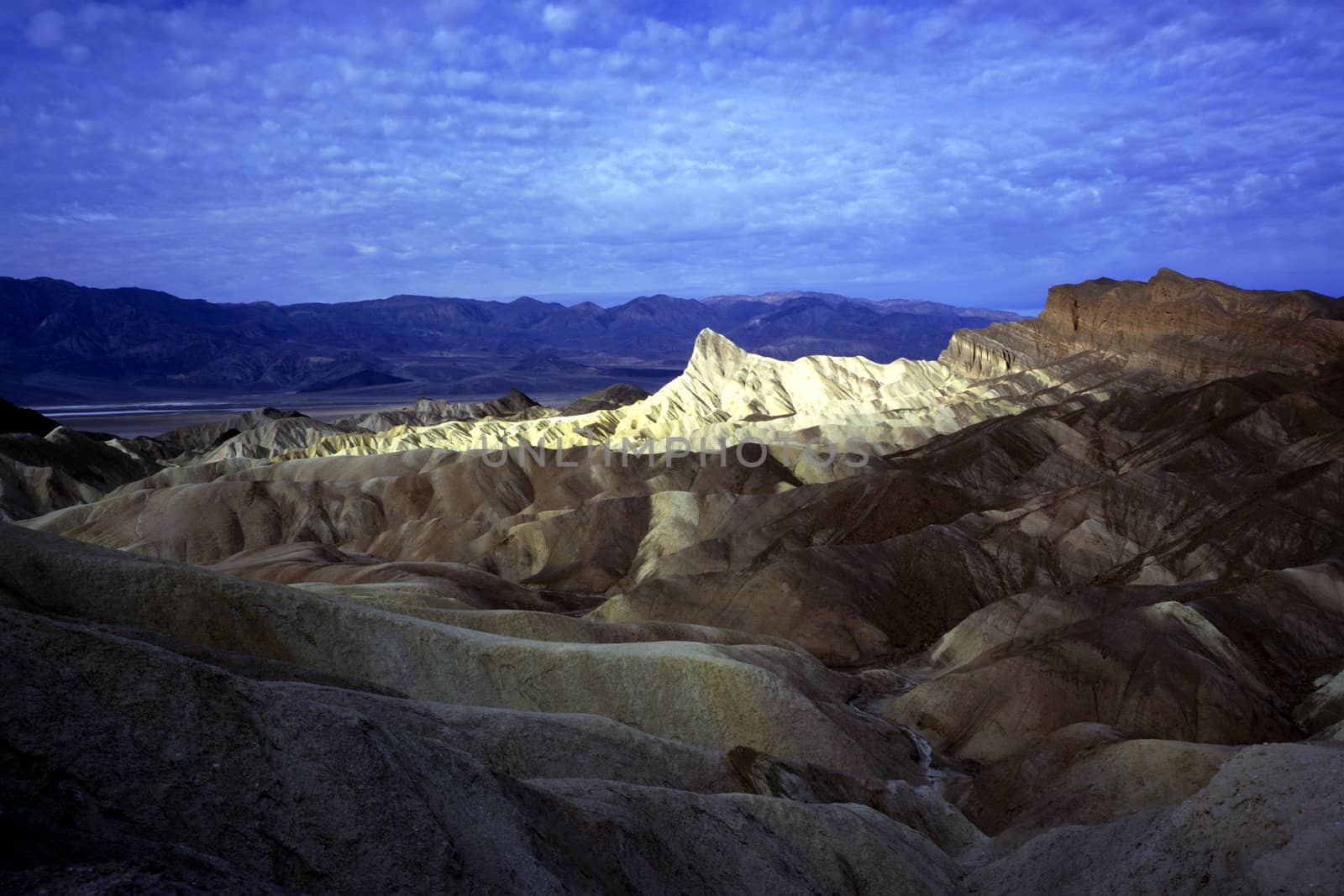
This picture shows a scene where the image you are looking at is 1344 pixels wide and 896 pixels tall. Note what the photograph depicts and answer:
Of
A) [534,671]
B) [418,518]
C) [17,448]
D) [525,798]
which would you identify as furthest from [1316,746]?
[17,448]

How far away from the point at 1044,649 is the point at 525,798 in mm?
25347

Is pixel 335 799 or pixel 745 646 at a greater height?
pixel 335 799

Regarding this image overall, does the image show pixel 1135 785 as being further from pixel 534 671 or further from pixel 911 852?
pixel 534 671

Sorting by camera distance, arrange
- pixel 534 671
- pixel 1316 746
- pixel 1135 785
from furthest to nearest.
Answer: pixel 534 671, pixel 1135 785, pixel 1316 746

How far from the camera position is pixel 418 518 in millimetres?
70812

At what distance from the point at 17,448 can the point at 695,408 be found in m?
53.0

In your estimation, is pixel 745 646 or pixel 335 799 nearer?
pixel 335 799

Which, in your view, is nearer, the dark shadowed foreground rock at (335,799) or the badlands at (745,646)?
the dark shadowed foreground rock at (335,799)

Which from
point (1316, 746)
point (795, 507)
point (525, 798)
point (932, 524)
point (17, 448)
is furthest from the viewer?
point (17, 448)

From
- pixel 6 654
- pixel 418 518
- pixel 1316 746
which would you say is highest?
pixel 6 654

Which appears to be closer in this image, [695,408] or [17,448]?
[17,448]

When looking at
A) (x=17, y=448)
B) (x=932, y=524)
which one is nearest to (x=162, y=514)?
(x=17, y=448)

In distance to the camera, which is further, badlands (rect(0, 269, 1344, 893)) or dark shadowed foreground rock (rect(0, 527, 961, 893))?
badlands (rect(0, 269, 1344, 893))

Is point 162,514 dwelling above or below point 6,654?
below
